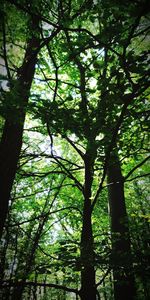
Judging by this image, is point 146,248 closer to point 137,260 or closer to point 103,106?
point 137,260

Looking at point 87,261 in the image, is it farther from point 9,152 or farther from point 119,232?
point 9,152

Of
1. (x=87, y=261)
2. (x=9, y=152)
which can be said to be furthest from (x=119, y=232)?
(x=9, y=152)

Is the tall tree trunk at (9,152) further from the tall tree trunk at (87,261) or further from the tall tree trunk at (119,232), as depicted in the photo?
the tall tree trunk at (119,232)

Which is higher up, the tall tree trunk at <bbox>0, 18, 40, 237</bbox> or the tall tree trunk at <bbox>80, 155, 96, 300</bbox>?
the tall tree trunk at <bbox>0, 18, 40, 237</bbox>

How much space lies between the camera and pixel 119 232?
3775 millimetres

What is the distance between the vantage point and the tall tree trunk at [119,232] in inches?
96.2

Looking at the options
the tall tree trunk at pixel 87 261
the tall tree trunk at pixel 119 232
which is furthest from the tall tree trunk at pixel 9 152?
the tall tree trunk at pixel 119 232

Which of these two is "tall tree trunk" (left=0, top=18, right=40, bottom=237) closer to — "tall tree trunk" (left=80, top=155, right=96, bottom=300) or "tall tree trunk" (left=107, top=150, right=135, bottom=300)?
"tall tree trunk" (left=80, top=155, right=96, bottom=300)

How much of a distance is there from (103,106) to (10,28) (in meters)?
2.79

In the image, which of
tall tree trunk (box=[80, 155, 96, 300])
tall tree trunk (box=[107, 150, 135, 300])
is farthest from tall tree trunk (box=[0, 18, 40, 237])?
tall tree trunk (box=[107, 150, 135, 300])

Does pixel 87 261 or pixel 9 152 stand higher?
pixel 9 152

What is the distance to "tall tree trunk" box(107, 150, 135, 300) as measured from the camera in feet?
8.02

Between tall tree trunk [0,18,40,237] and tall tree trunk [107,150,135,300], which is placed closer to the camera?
tall tree trunk [107,150,135,300]

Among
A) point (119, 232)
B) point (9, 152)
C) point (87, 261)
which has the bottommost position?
point (87, 261)
